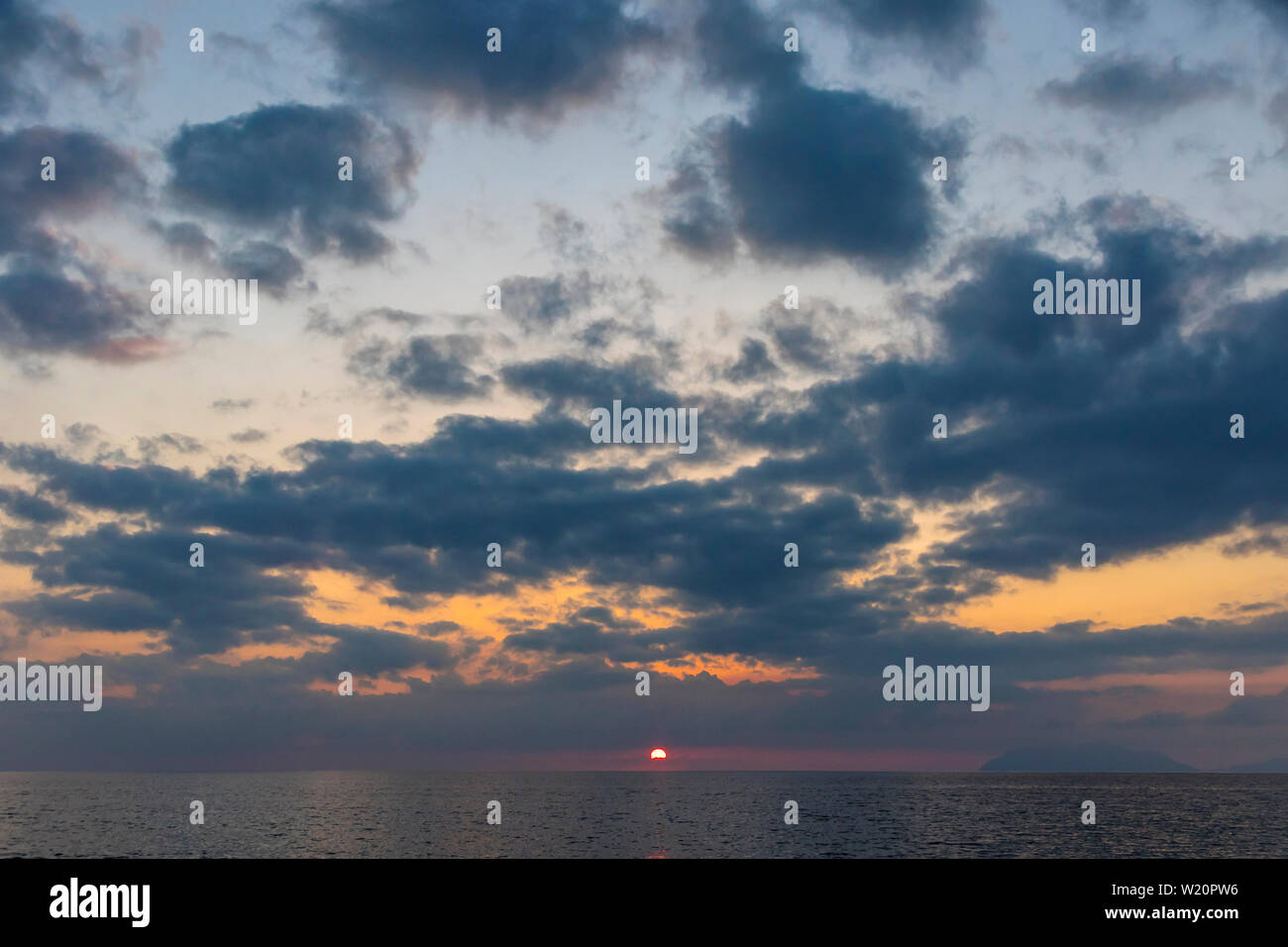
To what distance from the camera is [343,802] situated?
546ft
